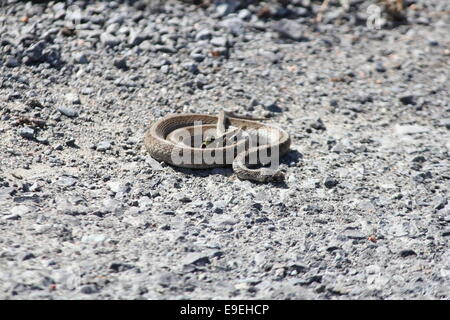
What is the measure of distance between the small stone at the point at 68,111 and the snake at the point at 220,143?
1172 mm

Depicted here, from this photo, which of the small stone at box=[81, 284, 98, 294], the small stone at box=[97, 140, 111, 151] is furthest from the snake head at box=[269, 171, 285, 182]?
the small stone at box=[81, 284, 98, 294]

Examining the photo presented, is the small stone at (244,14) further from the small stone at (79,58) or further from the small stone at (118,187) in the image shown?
the small stone at (118,187)

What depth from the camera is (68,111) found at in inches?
381

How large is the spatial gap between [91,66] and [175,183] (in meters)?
3.41

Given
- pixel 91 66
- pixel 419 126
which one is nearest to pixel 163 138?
pixel 91 66

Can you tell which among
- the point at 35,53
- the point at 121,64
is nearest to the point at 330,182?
the point at 121,64

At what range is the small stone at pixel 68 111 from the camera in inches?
380

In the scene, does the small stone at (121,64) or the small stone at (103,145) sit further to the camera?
the small stone at (121,64)

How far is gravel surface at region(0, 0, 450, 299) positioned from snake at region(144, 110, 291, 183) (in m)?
0.17

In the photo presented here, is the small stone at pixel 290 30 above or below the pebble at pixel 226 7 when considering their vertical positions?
below

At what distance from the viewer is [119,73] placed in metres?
10.9

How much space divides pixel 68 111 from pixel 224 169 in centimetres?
249

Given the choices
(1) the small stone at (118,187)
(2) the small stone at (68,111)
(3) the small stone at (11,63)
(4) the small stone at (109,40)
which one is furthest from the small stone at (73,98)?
(1) the small stone at (118,187)
